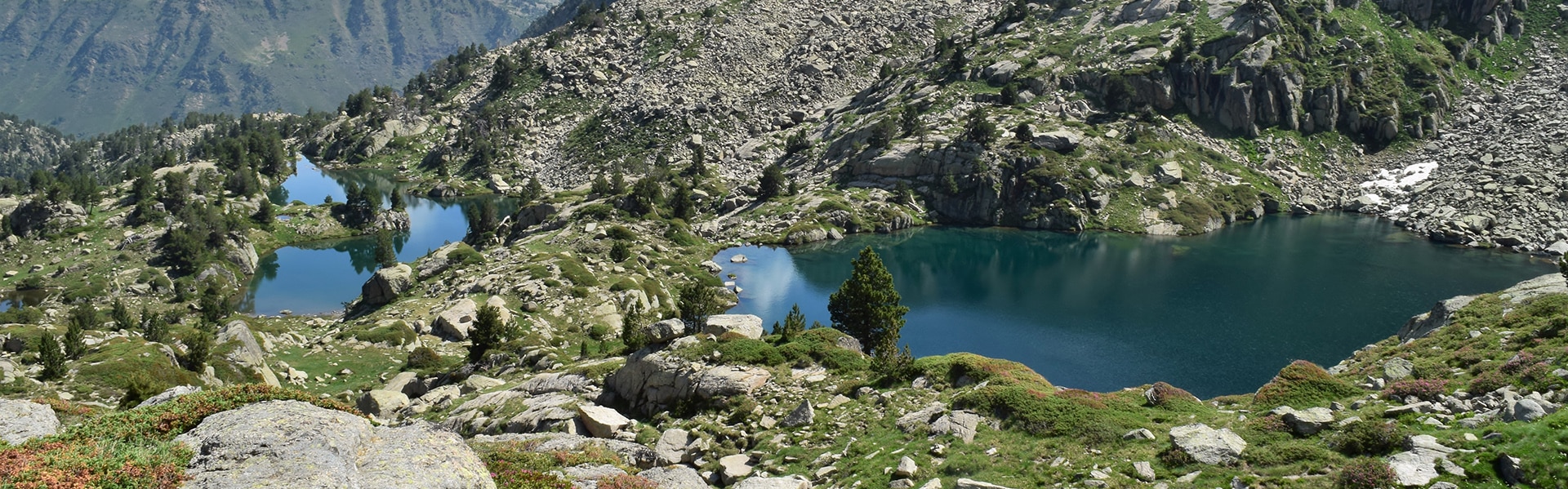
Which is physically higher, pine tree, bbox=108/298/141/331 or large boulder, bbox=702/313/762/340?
pine tree, bbox=108/298/141/331

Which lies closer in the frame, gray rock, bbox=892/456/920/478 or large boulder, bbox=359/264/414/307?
gray rock, bbox=892/456/920/478

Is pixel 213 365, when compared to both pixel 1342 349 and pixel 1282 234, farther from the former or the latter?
pixel 1282 234

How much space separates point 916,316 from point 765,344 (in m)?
45.2

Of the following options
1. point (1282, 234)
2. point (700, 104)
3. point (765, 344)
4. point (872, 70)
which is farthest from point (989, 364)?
point (872, 70)

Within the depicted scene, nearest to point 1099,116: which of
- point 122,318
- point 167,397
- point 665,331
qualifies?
point 665,331

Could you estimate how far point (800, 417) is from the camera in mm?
35188

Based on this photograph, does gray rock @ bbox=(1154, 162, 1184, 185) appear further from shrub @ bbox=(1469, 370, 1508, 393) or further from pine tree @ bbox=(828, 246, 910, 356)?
shrub @ bbox=(1469, 370, 1508, 393)

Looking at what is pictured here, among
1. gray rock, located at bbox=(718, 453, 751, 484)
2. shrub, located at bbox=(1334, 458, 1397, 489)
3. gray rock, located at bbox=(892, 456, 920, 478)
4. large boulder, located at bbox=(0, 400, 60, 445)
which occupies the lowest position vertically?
gray rock, located at bbox=(718, 453, 751, 484)

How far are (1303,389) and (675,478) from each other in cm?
2304

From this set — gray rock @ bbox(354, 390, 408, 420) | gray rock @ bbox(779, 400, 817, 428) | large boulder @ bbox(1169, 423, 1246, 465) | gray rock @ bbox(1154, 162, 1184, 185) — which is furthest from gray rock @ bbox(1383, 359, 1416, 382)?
gray rock @ bbox(1154, 162, 1184, 185)

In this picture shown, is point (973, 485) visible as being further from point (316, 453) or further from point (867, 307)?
point (867, 307)

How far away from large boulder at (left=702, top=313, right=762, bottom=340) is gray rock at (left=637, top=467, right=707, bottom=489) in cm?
1595

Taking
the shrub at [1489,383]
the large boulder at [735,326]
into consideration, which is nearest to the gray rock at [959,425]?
the shrub at [1489,383]

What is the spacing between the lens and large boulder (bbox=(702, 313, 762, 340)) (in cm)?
4672
